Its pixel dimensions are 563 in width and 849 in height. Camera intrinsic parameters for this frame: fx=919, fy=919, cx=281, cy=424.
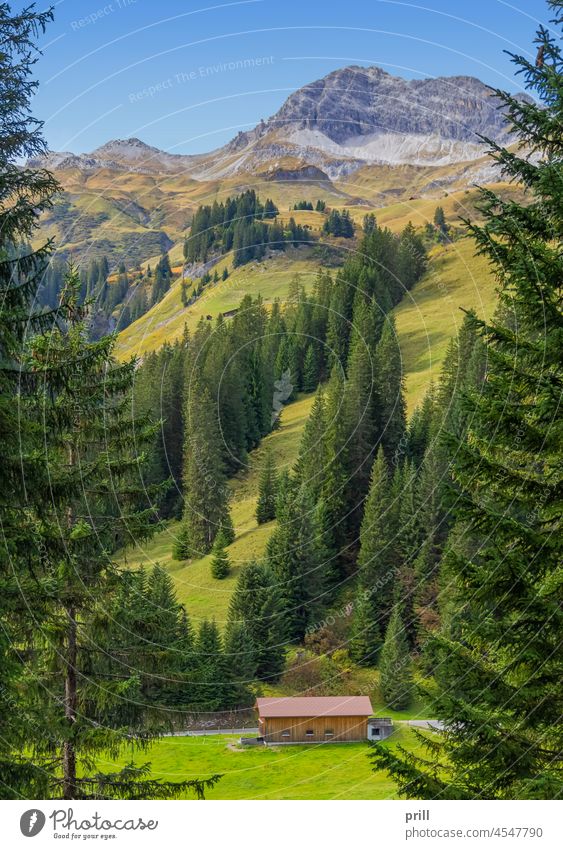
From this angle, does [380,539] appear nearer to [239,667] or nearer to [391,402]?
[391,402]

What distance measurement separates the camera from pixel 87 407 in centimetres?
1944

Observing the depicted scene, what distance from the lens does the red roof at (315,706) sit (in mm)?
50062

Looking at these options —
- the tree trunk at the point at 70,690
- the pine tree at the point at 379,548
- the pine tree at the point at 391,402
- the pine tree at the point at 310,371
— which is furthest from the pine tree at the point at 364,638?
the pine tree at the point at 310,371

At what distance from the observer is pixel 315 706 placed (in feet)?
178

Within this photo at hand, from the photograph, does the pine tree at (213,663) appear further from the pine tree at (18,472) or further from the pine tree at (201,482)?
the pine tree at (18,472)

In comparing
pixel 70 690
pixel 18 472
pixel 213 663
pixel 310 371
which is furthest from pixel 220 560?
pixel 18 472

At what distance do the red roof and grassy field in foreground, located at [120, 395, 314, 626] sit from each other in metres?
14.5

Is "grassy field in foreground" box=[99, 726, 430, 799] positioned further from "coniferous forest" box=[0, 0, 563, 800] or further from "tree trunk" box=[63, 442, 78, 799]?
"tree trunk" box=[63, 442, 78, 799]

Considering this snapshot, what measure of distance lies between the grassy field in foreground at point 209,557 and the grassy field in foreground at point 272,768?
1523cm

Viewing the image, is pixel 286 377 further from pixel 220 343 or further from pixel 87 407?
pixel 87 407

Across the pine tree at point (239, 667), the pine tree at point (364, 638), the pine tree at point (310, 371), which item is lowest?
the pine tree at point (239, 667)

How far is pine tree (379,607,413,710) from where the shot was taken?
6400cm

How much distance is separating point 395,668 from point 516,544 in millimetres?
54252
